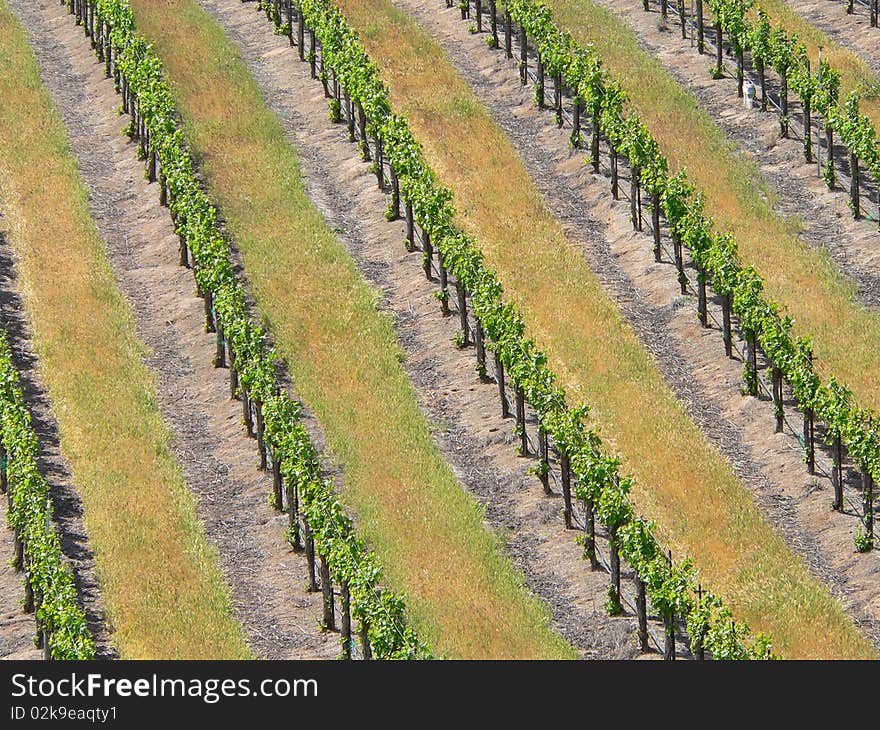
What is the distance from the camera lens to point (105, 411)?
58.2 metres

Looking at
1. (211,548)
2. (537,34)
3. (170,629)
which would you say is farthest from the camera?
(537,34)

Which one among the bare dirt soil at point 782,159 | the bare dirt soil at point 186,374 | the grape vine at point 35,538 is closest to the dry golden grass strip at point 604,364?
the bare dirt soil at point 782,159

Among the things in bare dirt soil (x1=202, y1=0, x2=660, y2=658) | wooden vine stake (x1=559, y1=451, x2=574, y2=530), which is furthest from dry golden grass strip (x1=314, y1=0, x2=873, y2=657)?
bare dirt soil (x1=202, y1=0, x2=660, y2=658)

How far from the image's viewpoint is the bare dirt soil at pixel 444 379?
49.1m

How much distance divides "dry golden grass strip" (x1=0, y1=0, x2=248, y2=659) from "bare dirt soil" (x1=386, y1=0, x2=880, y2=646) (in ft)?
53.9

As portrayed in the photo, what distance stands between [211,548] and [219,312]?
32.2ft

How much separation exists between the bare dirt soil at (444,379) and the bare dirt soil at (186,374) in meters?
6.12

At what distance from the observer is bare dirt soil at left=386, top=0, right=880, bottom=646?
166 ft

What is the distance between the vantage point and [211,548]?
5150 cm

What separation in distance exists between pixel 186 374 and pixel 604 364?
1423 cm

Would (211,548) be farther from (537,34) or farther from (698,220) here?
(537,34)

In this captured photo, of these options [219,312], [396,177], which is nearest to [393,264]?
[396,177]

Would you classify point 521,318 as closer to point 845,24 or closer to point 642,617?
point 642,617

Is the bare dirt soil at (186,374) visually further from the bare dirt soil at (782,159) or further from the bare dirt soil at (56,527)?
the bare dirt soil at (782,159)
